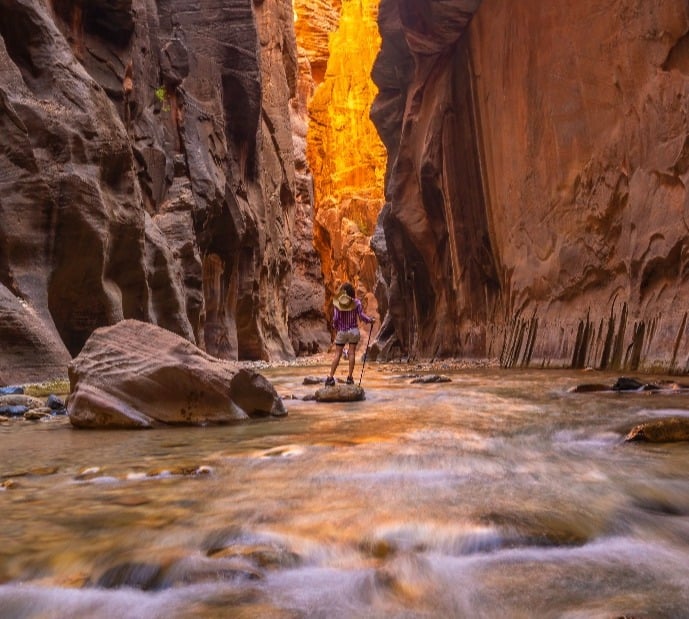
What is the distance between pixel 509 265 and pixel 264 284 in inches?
767

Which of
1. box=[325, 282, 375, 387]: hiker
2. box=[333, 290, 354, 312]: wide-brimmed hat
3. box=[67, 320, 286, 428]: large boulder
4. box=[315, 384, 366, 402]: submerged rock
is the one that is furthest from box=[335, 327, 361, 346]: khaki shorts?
box=[67, 320, 286, 428]: large boulder

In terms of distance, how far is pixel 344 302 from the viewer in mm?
8945

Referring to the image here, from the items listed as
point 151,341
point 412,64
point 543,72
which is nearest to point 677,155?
point 543,72

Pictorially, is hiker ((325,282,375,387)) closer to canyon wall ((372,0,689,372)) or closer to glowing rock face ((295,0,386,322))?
canyon wall ((372,0,689,372))

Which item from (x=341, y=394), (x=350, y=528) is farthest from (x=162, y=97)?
(x=350, y=528)

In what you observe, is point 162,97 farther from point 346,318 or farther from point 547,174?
point 346,318

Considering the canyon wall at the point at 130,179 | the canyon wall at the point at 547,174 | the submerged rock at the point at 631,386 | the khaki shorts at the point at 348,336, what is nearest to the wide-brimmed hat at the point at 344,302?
the khaki shorts at the point at 348,336

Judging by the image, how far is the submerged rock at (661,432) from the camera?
368 centimetres

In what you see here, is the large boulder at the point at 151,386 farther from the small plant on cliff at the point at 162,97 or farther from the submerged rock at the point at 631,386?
the small plant on cliff at the point at 162,97

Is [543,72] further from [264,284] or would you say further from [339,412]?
[264,284]

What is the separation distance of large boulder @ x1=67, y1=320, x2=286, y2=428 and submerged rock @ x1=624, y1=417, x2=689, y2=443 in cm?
309

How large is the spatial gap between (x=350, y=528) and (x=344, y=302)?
6.90 metres

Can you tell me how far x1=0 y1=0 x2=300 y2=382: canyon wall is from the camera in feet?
36.2

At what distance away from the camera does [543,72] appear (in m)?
13.2
